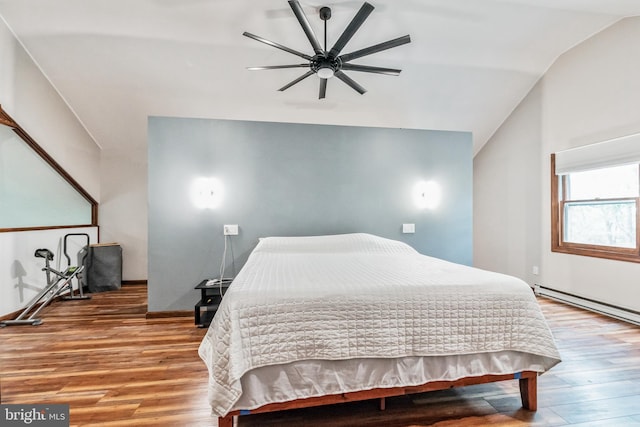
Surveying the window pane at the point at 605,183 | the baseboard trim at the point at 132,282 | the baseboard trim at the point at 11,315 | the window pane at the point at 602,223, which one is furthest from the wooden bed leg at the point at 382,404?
the baseboard trim at the point at 132,282

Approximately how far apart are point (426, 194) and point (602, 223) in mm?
2058

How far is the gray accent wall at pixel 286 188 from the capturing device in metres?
3.24

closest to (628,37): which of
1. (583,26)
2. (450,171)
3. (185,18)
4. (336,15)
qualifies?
(583,26)

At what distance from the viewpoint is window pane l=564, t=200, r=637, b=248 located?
3150mm

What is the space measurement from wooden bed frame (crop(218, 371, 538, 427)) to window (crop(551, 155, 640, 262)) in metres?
2.52

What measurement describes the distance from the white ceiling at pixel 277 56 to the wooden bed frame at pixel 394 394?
301 centimetres

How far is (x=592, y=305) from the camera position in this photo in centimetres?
333

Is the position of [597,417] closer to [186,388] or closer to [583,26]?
[186,388]

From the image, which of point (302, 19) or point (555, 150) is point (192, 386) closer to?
point (302, 19)

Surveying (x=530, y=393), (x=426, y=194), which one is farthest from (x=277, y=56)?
(x=530, y=393)

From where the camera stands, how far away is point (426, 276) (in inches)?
70.4

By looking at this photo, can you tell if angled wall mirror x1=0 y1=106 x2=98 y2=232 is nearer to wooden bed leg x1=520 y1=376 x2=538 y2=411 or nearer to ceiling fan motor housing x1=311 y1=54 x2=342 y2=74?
ceiling fan motor housing x1=311 y1=54 x2=342 y2=74

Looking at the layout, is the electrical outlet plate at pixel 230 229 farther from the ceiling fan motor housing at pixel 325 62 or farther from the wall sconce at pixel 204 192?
the ceiling fan motor housing at pixel 325 62

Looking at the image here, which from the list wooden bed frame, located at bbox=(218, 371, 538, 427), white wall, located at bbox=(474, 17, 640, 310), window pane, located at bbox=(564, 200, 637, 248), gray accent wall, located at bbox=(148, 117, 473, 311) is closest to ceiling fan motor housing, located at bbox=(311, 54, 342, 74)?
gray accent wall, located at bbox=(148, 117, 473, 311)
